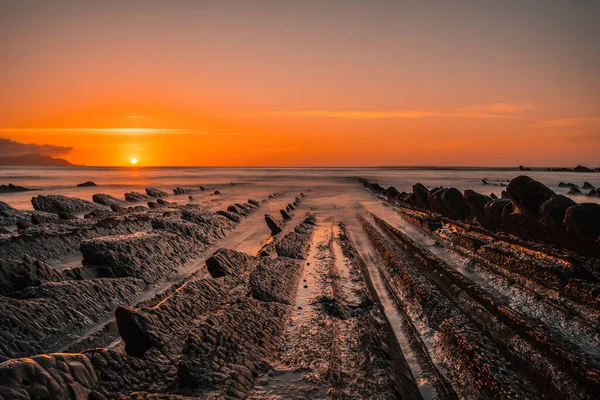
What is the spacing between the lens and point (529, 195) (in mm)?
9773

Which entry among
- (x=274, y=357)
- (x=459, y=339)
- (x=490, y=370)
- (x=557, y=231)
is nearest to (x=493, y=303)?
(x=459, y=339)

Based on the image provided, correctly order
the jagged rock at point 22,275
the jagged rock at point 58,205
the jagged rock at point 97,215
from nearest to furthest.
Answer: the jagged rock at point 22,275, the jagged rock at point 97,215, the jagged rock at point 58,205

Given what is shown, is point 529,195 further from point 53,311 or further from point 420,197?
point 53,311

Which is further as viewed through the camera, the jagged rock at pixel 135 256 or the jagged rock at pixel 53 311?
the jagged rock at pixel 135 256

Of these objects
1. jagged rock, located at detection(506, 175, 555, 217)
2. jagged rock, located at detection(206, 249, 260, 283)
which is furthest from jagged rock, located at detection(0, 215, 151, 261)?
jagged rock, located at detection(506, 175, 555, 217)

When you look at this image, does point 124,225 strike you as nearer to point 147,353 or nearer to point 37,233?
point 37,233

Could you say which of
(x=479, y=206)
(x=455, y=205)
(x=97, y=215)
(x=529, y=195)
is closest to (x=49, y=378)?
(x=97, y=215)

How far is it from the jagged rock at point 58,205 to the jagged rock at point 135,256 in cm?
789

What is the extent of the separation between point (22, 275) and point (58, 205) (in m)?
10.6

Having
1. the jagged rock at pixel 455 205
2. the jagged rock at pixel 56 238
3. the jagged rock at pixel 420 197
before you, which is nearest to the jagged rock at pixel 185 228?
the jagged rock at pixel 56 238

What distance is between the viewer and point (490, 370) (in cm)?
343

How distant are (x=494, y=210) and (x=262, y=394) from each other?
10314mm

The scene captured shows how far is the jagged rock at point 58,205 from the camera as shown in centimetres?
1332

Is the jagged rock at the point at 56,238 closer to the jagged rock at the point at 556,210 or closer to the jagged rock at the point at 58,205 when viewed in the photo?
the jagged rock at the point at 58,205
